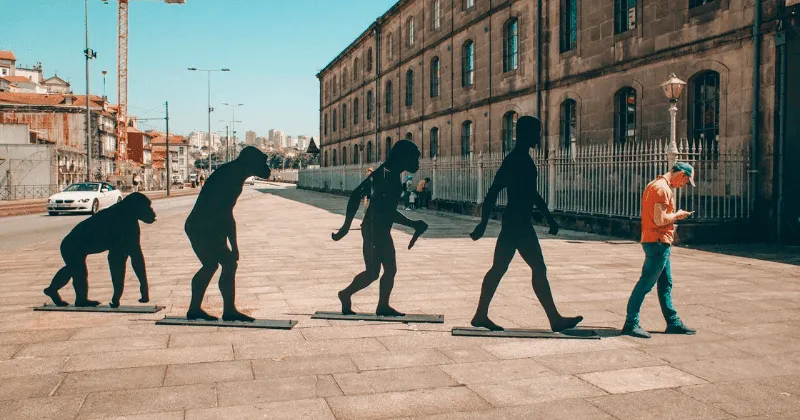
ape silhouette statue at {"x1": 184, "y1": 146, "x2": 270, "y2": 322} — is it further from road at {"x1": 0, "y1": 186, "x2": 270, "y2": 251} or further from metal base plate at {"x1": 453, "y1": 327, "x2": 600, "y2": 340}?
road at {"x1": 0, "y1": 186, "x2": 270, "y2": 251}

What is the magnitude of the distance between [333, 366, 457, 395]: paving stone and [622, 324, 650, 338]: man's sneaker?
6.70 feet

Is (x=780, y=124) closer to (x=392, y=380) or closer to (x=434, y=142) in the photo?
(x=392, y=380)

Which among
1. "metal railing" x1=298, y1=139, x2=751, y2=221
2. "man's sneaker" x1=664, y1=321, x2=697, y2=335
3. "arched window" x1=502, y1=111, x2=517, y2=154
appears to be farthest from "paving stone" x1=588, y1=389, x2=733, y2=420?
"arched window" x1=502, y1=111, x2=517, y2=154

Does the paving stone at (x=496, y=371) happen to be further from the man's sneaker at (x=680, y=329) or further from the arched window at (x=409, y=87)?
the arched window at (x=409, y=87)

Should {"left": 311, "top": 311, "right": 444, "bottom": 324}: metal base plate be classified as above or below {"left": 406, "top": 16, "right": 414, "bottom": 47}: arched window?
below

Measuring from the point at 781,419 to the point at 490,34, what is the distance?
23.3 m

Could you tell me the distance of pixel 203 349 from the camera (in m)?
5.26

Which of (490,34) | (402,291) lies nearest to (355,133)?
(490,34)

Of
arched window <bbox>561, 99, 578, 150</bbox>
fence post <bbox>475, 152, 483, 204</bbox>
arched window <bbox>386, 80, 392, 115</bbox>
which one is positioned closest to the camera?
arched window <bbox>561, 99, 578, 150</bbox>

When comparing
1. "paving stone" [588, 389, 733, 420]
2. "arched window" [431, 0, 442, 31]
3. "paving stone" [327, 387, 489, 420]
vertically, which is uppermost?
"arched window" [431, 0, 442, 31]

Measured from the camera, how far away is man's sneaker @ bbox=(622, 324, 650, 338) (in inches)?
224

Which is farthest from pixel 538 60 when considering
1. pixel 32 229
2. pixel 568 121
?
pixel 32 229

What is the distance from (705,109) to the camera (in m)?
15.1

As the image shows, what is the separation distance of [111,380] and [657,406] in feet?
11.9
